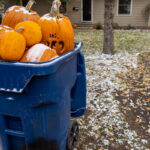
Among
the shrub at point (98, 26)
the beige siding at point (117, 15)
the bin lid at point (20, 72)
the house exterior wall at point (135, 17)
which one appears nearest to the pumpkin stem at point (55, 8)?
the bin lid at point (20, 72)

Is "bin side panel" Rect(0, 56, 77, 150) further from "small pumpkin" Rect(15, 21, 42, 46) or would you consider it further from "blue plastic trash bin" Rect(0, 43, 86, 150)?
"small pumpkin" Rect(15, 21, 42, 46)

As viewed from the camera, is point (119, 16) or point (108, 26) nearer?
point (108, 26)

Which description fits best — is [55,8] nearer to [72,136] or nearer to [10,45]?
[10,45]

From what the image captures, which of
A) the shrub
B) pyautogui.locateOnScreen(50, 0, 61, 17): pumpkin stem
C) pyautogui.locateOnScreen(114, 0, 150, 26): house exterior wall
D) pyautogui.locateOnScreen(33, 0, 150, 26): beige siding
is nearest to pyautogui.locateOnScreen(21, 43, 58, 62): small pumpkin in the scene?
pyautogui.locateOnScreen(50, 0, 61, 17): pumpkin stem

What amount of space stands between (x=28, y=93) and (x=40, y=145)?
0.53 metres

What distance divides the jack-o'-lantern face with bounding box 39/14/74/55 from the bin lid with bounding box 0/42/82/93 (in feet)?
2.23

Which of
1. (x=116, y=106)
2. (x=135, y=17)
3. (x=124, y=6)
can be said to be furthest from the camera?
(x=124, y=6)

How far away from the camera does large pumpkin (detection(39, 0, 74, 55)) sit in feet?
7.38

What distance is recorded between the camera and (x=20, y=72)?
5.12 ft

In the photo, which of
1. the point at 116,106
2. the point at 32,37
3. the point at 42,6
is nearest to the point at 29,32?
the point at 32,37

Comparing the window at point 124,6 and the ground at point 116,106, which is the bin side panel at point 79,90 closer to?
the ground at point 116,106

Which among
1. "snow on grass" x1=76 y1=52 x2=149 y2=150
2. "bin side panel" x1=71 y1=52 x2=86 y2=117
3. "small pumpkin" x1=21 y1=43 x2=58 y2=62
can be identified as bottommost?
"snow on grass" x1=76 y1=52 x2=149 y2=150

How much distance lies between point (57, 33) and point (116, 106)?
202 cm

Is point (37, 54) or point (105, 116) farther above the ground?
point (37, 54)
